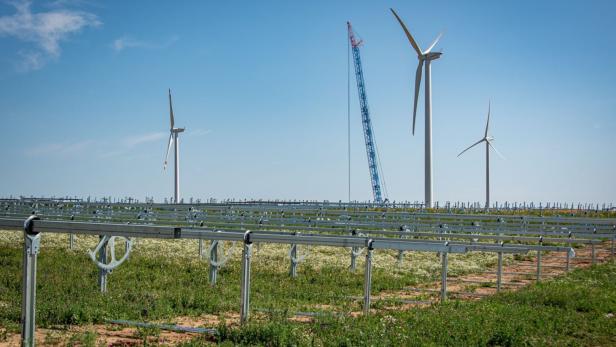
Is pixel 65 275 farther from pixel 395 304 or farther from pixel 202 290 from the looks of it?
pixel 395 304

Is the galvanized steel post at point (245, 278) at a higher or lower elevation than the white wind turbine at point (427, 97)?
lower

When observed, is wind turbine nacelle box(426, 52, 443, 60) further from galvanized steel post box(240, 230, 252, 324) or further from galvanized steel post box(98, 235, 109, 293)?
galvanized steel post box(240, 230, 252, 324)

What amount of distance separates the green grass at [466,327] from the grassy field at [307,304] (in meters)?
0.02

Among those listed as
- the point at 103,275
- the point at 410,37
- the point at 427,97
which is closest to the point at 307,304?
the point at 103,275

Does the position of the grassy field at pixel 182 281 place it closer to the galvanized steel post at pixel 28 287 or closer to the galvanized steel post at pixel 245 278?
the galvanized steel post at pixel 245 278

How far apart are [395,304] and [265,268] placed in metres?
6.19

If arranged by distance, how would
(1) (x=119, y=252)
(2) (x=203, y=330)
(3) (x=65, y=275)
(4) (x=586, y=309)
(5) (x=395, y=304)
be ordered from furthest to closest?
1. (1) (x=119, y=252)
2. (3) (x=65, y=275)
3. (5) (x=395, y=304)
4. (4) (x=586, y=309)
5. (2) (x=203, y=330)

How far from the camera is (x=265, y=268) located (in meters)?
17.6

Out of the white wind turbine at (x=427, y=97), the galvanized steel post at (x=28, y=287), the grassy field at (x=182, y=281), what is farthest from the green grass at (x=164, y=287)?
the white wind turbine at (x=427, y=97)

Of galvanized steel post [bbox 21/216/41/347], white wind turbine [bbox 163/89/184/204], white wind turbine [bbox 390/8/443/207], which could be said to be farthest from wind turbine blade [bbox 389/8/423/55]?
galvanized steel post [bbox 21/216/41/347]

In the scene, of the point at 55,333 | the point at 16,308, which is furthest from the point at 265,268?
the point at 55,333

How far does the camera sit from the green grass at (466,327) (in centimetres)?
788

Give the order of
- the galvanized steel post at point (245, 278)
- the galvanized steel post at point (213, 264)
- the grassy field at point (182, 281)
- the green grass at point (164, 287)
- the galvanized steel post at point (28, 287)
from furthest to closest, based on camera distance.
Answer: the galvanized steel post at point (213, 264) < the grassy field at point (182, 281) < the green grass at point (164, 287) < the galvanized steel post at point (245, 278) < the galvanized steel post at point (28, 287)

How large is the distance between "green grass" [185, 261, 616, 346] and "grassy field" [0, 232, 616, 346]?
0.02 meters
